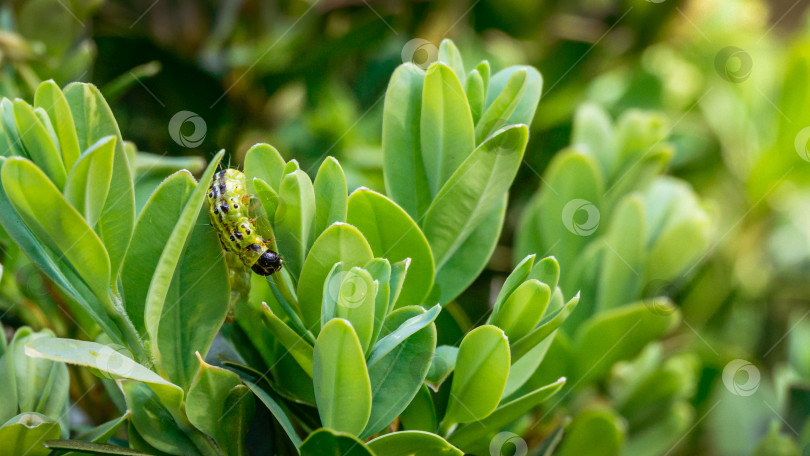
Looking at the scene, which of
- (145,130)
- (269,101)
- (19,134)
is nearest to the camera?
(19,134)

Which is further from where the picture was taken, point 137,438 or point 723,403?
point 723,403

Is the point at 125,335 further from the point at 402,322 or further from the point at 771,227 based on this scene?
the point at 771,227

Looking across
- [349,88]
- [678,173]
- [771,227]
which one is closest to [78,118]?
[349,88]
